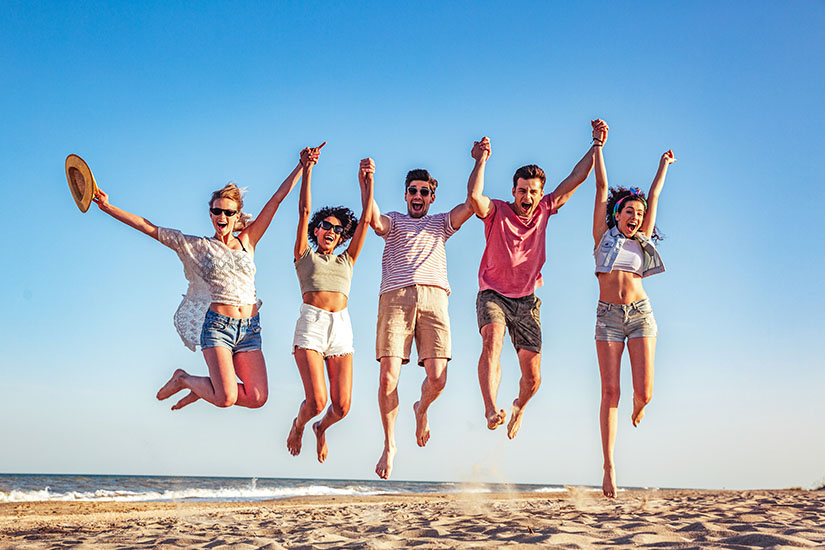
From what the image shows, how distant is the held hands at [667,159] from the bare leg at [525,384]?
251 cm

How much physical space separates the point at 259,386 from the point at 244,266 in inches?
47.5

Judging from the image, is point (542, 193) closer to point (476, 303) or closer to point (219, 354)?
point (476, 303)

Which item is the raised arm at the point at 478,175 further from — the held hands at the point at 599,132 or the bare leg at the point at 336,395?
the bare leg at the point at 336,395

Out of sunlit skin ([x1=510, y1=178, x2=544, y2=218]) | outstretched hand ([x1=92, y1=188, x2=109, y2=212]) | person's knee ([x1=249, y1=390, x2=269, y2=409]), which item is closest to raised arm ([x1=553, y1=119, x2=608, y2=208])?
sunlit skin ([x1=510, y1=178, x2=544, y2=218])

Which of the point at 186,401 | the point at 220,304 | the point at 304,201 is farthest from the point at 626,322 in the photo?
the point at 186,401

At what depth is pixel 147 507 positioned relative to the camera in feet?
51.9

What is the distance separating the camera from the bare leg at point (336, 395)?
7.25 meters

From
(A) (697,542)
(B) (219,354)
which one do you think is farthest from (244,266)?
(A) (697,542)

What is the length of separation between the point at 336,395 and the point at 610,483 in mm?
2861

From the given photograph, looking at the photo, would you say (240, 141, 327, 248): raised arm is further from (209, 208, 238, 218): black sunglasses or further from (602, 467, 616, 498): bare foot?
(602, 467, 616, 498): bare foot

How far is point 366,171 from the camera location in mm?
7117

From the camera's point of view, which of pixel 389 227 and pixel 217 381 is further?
pixel 389 227

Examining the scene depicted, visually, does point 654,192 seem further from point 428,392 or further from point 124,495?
point 124,495

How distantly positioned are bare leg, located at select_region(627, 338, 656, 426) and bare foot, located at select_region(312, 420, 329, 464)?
3.28 metres
